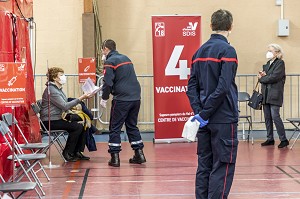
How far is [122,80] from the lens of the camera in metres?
7.91

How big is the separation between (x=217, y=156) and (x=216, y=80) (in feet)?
1.91

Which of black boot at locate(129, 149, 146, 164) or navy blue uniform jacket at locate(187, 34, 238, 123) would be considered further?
black boot at locate(129, 149, 146, 164)

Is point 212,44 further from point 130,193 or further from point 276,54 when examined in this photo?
point 276,54

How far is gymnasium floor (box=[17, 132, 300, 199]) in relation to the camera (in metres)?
6.34

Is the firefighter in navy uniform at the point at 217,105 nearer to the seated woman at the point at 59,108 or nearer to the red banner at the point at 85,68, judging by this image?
the seated woman at the point at 59,108

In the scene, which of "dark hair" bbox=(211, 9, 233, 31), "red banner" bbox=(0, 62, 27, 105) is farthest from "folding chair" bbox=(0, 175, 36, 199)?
"dark hair" bbox=(211, 9, 233, 31)

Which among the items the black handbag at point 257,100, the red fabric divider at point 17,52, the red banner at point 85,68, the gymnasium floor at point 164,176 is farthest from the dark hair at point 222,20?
the red banner at point 85,68

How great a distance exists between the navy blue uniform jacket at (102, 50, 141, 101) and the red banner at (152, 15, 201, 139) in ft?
7.28

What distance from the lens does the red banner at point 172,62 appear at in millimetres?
10117

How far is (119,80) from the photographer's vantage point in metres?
7.92

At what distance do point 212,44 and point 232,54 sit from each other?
184mm

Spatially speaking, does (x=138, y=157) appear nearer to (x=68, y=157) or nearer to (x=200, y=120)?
(x=68, y=157)

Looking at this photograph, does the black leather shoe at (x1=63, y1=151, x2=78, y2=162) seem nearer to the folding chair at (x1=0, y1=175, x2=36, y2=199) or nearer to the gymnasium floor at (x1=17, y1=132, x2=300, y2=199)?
the gymnasium floor at (x1=17, y1=132, x2=300, y2=199)

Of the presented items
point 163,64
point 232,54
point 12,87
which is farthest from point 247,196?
point 163,64
